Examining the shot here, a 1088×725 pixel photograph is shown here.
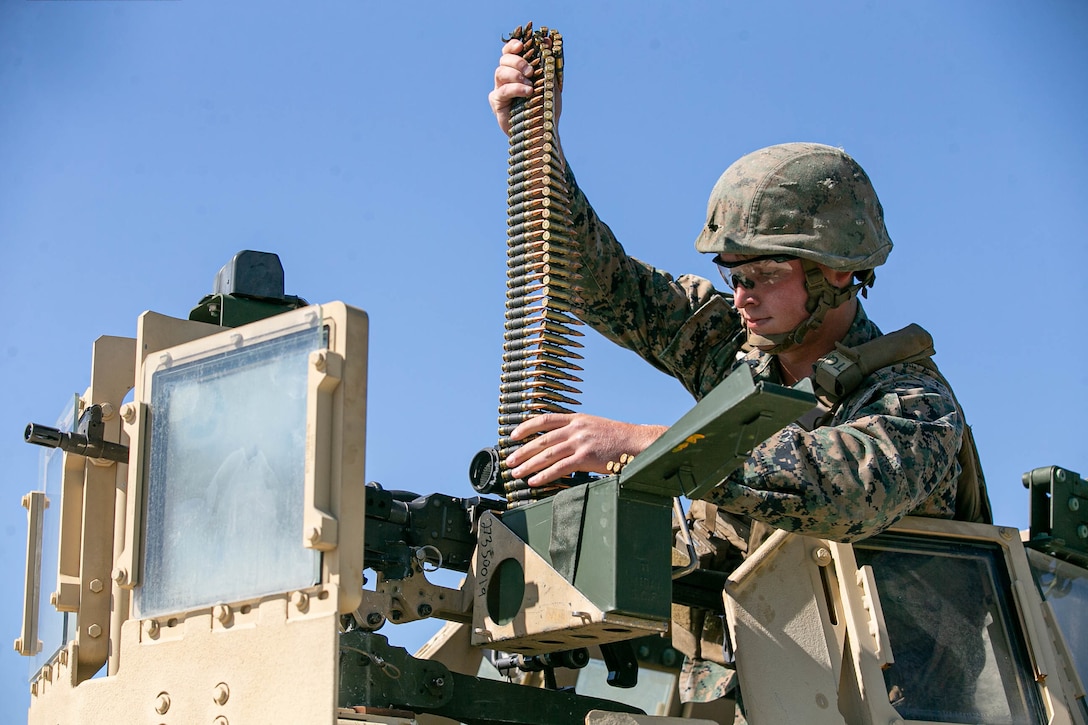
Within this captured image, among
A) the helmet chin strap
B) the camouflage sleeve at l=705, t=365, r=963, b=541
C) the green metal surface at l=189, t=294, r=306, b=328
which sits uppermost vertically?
the helmet chin strap

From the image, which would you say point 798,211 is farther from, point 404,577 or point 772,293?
→ point 404,577

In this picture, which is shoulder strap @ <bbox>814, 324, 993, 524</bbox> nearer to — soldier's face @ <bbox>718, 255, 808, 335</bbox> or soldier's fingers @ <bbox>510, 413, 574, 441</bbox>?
soldier's face @ <bbox>718, 255, 808, 335</bbox>

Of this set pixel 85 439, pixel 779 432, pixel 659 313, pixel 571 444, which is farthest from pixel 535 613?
pixel 659 313

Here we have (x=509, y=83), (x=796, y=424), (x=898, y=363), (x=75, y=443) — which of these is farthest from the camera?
(x=509, y=83)

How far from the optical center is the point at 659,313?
8.33 metres

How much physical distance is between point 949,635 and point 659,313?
269 centimetres

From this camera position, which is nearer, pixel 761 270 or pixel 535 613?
pixel 535 613

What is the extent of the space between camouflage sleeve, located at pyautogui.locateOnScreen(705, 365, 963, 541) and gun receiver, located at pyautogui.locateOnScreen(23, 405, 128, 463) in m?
2.38

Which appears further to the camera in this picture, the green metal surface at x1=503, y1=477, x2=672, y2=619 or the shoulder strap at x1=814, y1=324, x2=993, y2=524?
the shoulder strap at x1=814, y1=324, x2=993, y2=524

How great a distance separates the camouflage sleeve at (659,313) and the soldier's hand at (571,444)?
2.22 meters

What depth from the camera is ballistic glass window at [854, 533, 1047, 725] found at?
6.16 m

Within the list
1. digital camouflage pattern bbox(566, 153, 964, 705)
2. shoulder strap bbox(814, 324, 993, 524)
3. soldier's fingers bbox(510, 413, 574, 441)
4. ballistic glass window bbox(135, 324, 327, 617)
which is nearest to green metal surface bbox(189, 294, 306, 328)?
ballistic glass window bbox(135, 324, 327, 617)

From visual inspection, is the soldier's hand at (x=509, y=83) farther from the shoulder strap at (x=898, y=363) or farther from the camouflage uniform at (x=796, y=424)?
the shoulder strap at (x=898, y=363)

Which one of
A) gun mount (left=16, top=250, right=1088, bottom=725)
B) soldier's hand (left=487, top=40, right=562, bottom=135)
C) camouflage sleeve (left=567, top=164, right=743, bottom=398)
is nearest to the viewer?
gun mount (left=16, top=250, right=1088, bottom=725)
